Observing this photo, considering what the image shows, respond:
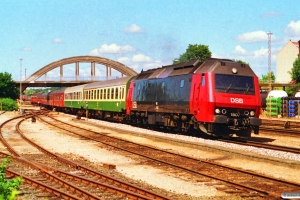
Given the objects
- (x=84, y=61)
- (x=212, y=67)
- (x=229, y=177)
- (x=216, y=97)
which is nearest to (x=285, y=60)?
(x=84, y=61)

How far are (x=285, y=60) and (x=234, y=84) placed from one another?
9817cm

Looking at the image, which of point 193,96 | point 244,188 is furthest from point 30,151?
point 244,188

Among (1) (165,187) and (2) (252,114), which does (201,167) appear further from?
(2) (252,114)

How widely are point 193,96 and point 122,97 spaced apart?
13023 mm

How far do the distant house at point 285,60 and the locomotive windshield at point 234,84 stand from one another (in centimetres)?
9509

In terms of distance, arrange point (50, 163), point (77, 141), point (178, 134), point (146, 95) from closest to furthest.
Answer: point (50, 163) < point (77, 141) < point (178, 134) < point (146, 95)

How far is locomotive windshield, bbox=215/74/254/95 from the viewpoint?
64.3 ft

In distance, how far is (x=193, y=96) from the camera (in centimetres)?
2042

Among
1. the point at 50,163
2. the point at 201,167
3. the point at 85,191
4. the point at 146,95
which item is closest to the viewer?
the point at 85,191

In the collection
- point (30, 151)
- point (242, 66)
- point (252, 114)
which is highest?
point (242, 66)

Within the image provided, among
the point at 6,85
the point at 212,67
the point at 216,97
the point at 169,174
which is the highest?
the point at 6,85

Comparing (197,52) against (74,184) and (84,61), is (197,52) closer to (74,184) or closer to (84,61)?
(84,61)

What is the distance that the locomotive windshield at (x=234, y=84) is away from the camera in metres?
19.6

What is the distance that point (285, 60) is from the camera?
113312mm
